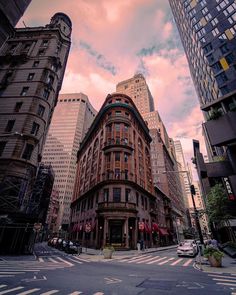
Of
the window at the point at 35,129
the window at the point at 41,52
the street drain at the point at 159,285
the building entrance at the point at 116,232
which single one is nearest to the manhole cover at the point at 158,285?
the street drain at the point at 159,285

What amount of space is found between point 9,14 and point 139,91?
139m

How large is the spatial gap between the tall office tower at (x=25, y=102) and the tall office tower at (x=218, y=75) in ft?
85.0

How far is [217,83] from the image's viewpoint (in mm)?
40094

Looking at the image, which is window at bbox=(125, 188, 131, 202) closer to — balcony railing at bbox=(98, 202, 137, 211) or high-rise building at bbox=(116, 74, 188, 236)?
balcony railing at bbox=(98, 202, 137, 211)

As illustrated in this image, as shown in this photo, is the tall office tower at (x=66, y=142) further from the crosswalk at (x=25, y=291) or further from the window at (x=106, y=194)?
the crosswalk at (x=25, y=291)

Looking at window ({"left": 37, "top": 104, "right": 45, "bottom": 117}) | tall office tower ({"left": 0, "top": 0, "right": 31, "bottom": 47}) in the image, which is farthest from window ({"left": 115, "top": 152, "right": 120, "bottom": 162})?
tall office tower ({"left": 0, "top": 0, "right": 31, "bottom": 47})

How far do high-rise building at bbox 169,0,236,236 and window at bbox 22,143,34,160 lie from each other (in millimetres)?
26712

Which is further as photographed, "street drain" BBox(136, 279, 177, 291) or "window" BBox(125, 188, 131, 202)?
"window" BBox(125, 188, 131, 202)

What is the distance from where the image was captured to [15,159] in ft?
78.3

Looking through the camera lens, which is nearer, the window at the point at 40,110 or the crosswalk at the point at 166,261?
the crosswalk at the point at 166,261

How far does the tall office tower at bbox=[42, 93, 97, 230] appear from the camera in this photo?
13366cm

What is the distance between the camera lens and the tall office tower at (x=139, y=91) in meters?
130

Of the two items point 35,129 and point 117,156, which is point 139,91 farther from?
point 35,129

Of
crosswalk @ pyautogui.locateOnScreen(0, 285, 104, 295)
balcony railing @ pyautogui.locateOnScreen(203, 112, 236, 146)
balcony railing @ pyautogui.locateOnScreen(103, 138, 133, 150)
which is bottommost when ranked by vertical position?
crosswalk @ pyautogui.locateOnScreen(0, 285, 104, 295)
